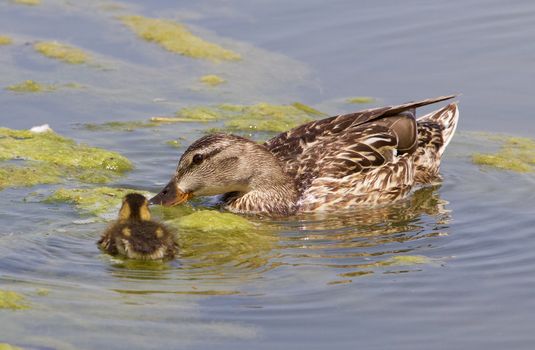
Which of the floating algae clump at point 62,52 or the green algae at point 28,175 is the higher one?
the floating algae clump at point 62,52

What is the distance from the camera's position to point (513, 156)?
38.8 ft

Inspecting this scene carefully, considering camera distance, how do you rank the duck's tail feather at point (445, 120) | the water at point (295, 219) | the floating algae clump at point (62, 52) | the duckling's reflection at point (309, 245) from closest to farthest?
the water at point (295, 219) < the duckling's reflection at point (309, 245) < the duck's tail feather at point (445, 120) < the floating algae clump at point (62, 52)

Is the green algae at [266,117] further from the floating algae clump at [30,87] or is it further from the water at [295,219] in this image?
the floating algae clump at [30,87]

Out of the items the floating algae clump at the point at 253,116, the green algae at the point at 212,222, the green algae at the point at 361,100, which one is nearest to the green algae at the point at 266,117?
the floating algae clump at the point at 253,116

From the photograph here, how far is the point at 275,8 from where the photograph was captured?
1580cm

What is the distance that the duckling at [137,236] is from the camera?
344 inches

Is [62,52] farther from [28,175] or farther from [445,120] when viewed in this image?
[445,120]

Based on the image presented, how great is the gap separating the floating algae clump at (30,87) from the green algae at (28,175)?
2467mm

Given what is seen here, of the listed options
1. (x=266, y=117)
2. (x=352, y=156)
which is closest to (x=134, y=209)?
(x=352, y=156)

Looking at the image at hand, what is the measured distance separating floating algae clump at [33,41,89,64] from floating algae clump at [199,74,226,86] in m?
1.49

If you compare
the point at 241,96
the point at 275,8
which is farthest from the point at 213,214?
the point at 275,8

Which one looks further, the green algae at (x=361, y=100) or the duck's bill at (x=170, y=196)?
the green algae at (x=361, y=100)

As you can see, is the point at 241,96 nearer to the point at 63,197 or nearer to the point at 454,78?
the point at 454,78

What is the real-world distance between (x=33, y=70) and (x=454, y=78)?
195 inches
